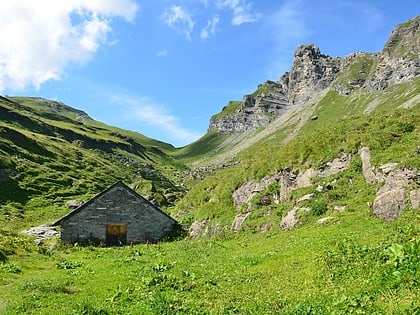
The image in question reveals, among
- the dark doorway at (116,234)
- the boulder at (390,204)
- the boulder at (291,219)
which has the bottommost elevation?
the dark doorway at (116,234)

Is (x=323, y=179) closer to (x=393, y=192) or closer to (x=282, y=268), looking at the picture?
(x=393, y=192)

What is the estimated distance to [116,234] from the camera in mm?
44750

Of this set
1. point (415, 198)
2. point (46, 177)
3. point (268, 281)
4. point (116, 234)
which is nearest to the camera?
point (268, 281)

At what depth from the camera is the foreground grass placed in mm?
12133

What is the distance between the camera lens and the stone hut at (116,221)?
44.0m

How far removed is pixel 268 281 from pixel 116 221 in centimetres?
3067

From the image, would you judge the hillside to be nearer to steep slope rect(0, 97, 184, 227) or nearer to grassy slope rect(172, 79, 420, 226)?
grassy slope rect(172, 79, 420, 226)

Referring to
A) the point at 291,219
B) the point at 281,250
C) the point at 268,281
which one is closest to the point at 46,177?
the point at 291,219

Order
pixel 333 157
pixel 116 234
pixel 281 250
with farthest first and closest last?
pixel 116 234 < pixel 333 157 < pixel 281 250

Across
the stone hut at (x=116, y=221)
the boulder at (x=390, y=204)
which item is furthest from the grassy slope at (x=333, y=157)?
the stone hut at (x=116, y=221)

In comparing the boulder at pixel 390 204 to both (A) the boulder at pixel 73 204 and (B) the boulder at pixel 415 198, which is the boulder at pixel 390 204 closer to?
(B) the boulder at pixel 415 198

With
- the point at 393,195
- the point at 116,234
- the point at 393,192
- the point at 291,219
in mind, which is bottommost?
the point at 116,234

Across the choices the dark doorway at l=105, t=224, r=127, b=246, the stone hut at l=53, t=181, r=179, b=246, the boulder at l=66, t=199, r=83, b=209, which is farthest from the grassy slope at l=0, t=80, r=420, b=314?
the boulder at l=66, t=199, r=83, b=209

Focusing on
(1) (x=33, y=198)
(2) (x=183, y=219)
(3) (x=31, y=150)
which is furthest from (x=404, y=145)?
(3) (x=31, y=150)
